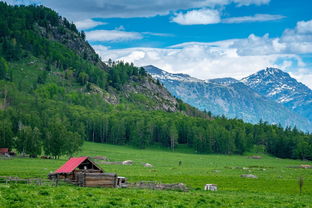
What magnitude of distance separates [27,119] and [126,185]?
358 feet

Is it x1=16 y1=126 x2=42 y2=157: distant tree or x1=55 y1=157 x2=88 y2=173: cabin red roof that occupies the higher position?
x1=16 y1=126 x2=42 y2=157: distant tree

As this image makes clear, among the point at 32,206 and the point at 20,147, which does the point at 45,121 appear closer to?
the point at 20,147

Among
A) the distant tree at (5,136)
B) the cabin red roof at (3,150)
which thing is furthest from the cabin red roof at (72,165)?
the distant tree at (5,136)

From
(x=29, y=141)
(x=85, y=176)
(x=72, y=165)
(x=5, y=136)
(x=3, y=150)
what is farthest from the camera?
(x=5, y=136)

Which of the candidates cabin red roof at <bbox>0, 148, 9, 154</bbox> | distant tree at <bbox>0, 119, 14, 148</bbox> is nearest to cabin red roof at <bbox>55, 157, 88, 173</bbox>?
cabin red roof at <bbox>0, 148, 9, 154</bbox>

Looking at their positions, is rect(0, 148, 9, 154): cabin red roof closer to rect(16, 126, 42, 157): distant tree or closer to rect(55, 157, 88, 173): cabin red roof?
rect(16, 126, 42, 157): distant tree

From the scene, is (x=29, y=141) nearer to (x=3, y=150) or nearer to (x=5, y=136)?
(x=3, y=150)

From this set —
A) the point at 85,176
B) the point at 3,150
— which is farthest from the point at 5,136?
the point at 85,176

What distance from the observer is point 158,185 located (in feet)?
194

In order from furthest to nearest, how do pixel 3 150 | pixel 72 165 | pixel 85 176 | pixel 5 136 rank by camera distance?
1. pixel 5 136
2. pixel 3 150
3. pixel 72 165
4. pixel 85 176

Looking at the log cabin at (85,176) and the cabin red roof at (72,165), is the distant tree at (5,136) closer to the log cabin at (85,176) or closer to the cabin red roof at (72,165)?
the log cabin at (85,176)

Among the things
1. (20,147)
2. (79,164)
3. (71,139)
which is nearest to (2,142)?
(20,147)

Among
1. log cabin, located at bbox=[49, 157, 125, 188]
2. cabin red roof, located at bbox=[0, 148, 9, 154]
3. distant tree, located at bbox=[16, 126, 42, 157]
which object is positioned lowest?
log cabin, located at bbox=[49, 157, 125, 188]

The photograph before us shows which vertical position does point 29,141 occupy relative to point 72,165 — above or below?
above
